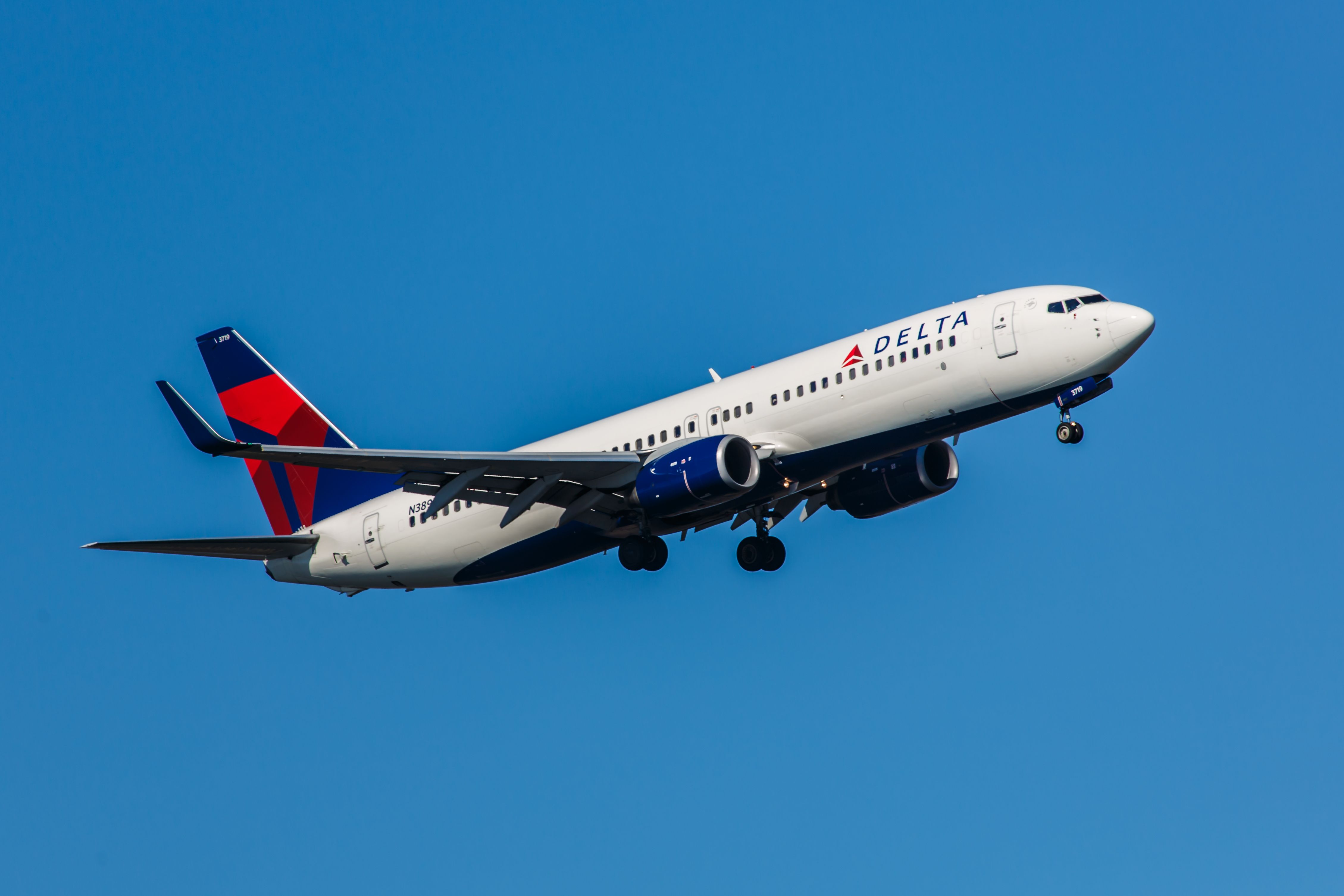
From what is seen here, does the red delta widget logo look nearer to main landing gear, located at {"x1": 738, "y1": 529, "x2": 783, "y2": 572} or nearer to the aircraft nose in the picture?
the aircraft nose

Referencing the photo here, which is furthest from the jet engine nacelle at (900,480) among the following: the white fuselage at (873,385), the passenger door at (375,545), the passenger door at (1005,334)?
the passenger door at (375,545)

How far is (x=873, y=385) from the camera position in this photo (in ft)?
118

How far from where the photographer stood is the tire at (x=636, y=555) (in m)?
39.5

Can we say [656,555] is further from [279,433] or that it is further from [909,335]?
[279,433]

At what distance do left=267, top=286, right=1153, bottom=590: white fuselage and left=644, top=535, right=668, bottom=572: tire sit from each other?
250 centimetres

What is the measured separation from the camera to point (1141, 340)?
34.5 m

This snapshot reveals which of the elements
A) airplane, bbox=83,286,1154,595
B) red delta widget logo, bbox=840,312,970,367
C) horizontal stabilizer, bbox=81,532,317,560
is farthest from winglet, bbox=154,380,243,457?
red delta widget logo, bbox=840,312,970,367

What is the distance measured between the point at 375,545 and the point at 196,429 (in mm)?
11031

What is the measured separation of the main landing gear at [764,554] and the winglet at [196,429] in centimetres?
1611

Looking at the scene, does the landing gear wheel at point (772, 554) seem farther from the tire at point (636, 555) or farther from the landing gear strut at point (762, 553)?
the tire at point (636, 555)

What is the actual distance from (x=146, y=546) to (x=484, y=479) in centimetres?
918

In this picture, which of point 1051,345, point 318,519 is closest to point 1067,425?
point 1051,345

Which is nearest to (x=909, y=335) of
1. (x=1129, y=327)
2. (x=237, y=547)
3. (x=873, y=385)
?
(x=873, y=385)

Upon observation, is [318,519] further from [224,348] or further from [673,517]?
[673,517]
